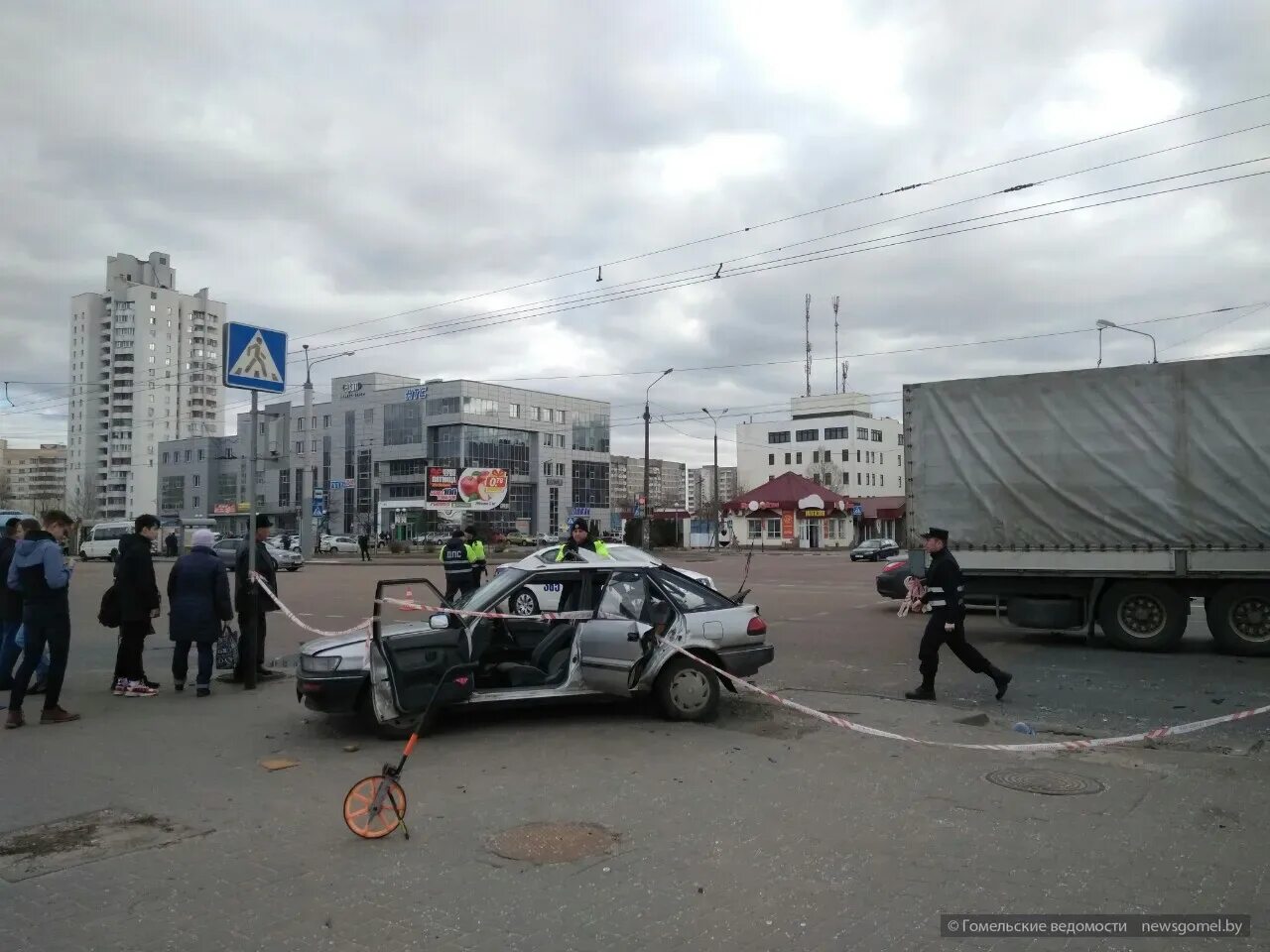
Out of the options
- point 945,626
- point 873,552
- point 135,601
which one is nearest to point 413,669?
point 135,601

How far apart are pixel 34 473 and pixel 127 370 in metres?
44.4

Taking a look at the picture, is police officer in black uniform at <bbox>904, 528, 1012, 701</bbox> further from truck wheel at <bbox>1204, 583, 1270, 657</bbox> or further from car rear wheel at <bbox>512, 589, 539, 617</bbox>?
truck wheel at <bbox>1204, 583, 1270, 657</bbox>

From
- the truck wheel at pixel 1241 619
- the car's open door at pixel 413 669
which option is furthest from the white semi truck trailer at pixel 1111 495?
the car's open door at pixel 413 669

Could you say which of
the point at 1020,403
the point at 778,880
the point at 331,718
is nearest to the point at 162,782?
the point at 331,718

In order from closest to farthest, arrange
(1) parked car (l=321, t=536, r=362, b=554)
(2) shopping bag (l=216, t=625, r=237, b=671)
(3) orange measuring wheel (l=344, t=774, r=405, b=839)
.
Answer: (3) orange measuring wheel (l=344, t=774, r=405, b=839), (2) shopping bag (l=216, t=625, r=237, b=671), (1) parked car (l=321, t=536, r=362, b=554)

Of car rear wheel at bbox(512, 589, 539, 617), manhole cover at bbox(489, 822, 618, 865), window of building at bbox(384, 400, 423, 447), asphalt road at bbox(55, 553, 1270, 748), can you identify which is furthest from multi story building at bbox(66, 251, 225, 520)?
manhole cover at bbox(489, 822, 618, 865)

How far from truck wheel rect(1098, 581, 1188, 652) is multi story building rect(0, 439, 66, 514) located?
14739 cm

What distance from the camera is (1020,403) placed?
13445mm

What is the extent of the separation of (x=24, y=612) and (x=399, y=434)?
8911 cm

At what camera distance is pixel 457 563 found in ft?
50.6

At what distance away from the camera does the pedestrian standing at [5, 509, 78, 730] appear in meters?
7.60

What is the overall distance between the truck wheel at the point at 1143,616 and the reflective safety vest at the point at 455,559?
971cm

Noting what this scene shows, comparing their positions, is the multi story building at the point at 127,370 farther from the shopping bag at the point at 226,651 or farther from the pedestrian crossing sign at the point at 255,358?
the shopping bag at the point at 226,651

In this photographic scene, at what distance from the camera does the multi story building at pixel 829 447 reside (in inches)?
4134
